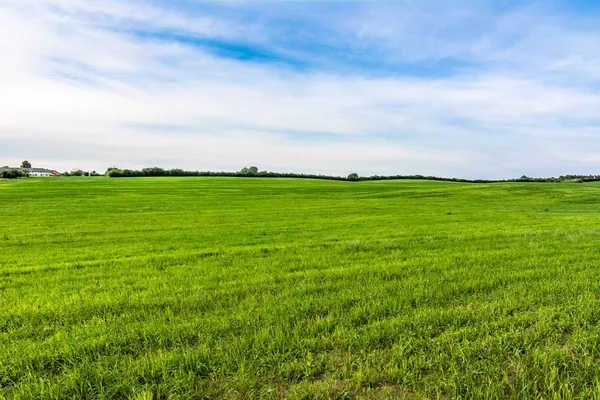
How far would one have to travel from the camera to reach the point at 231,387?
12.4ft

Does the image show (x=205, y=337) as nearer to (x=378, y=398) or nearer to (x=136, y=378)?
(x=136, y=378)

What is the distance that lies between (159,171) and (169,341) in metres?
95.4

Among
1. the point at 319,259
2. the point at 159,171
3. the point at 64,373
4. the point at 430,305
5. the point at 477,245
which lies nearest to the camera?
the point at 64,373

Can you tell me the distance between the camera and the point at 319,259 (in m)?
9.62

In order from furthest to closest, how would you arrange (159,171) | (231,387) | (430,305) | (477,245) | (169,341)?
(159,171) → (477,245) → (430,305) → (169,341) → (231,387)

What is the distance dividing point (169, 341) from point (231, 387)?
1433 mm

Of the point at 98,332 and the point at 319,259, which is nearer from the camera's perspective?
the point at 98,332

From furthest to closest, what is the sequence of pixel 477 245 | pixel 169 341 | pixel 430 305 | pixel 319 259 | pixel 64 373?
pixel 477 245, pixel 319 259, pixel 430 305, pixel 169 341, pixel 64 373

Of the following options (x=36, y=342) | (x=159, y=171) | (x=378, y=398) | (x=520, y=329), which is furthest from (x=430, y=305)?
(x=159, y=171)

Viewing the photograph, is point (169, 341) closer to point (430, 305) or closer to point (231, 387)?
point (231, 387)

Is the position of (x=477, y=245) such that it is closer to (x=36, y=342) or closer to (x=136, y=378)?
(x=136, y=378)

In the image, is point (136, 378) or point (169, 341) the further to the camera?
point (169, 341)

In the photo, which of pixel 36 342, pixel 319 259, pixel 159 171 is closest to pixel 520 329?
pixel 319 259

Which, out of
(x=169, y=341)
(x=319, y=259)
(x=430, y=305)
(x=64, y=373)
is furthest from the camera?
(x=319, y=259)
